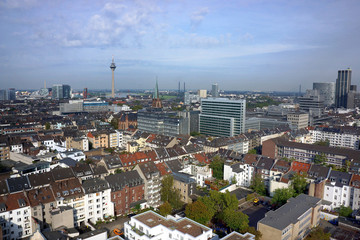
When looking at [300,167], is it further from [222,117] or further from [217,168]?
[222,117]

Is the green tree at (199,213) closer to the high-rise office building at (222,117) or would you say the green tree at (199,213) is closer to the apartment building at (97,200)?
the apartment building at (97,200)

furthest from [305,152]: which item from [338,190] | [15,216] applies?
[15,216]

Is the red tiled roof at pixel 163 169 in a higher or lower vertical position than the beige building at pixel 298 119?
lower

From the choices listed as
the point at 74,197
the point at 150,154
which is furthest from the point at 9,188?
the point at 150,154

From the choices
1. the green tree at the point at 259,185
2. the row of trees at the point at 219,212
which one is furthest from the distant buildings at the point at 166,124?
the row of trees at the point at 219,212

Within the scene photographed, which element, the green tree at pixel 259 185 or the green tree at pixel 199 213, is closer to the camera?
the green tree at pixel 199 213

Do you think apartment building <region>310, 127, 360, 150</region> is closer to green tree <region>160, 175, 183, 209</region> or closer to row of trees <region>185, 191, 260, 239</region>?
row of trees <region>185, 191, 260, 239</region>
